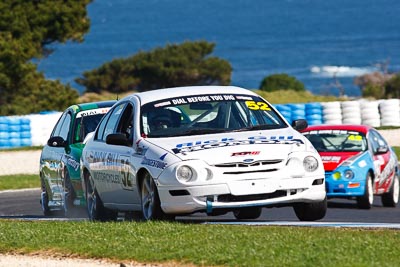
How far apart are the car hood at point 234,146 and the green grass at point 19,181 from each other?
1522 cm

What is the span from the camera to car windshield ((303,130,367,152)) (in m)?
20.6

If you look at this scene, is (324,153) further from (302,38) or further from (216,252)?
(302,38)

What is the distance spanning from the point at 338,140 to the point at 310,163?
8.07 m

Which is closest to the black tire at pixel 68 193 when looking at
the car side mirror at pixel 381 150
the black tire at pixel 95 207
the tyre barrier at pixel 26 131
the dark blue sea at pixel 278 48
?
the black tire at pixel 95 207

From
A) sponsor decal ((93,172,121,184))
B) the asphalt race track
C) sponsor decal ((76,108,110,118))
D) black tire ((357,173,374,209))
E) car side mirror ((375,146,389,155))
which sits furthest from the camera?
car side mirror ((375,146,389,155))

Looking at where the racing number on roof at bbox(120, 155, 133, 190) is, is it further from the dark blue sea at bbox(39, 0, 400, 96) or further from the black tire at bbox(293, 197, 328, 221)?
the dark blue sea at bbox(39, 0, 400, 96)

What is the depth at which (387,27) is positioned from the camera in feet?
605

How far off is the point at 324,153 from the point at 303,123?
246 inches

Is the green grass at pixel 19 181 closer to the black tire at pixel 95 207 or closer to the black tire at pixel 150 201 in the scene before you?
the black tire at pixel 95 207

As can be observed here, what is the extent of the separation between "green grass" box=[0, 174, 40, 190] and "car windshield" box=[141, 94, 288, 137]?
14440mm

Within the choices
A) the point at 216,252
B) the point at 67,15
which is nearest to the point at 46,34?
the point at 67,15

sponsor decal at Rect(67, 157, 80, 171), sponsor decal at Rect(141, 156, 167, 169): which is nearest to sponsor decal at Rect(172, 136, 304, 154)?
sponsor decal at Rect(141, 156, 167, 169)

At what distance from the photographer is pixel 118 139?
13695 millimetres

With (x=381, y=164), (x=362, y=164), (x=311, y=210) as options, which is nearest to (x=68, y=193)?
(x=311, y=210)
